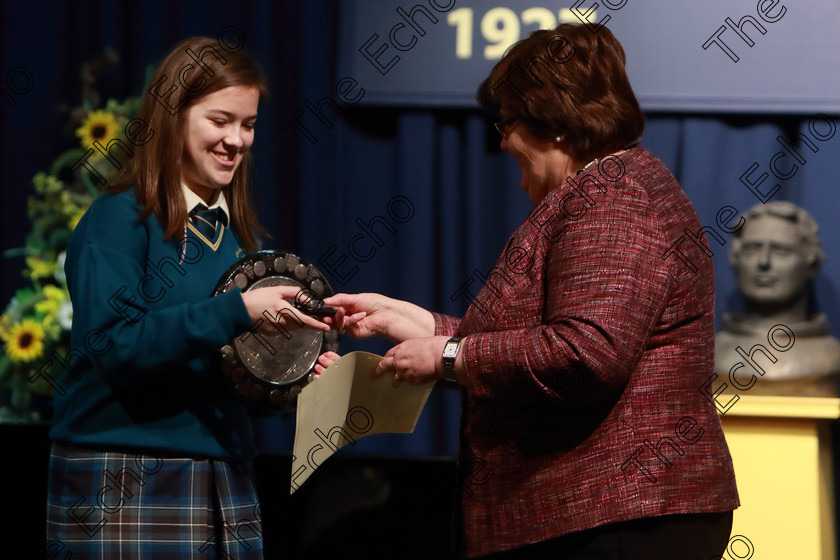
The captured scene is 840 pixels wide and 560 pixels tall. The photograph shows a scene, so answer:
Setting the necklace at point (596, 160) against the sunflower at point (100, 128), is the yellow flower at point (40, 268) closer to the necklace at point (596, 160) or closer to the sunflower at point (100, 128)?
the sunflower at point (100, 128)

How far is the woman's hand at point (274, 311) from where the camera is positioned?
1.58 meters

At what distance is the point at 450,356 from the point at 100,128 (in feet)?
7.07

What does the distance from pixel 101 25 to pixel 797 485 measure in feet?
9.73

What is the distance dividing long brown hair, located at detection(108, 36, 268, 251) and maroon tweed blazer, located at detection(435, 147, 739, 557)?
2.28 feet

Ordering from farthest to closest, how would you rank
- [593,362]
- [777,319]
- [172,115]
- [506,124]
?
1. [777,319]
2. [172,115]
3. [506,124]
4. [593,362]

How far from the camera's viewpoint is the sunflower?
10.0ft

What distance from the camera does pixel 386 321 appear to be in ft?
5.76

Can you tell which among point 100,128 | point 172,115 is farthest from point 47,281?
point 172,115

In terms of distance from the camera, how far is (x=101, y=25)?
3479 mm

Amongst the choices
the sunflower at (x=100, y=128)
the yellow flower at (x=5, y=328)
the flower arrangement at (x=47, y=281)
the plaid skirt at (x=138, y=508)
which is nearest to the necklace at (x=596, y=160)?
the plaid skirt at (x=138, y=508)

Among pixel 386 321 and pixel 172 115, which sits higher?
pixel 172 115

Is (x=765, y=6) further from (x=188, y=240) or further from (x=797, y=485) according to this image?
(x=188, y=240)

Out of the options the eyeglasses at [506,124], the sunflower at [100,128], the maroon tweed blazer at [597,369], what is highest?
the sunflower at [100,128]

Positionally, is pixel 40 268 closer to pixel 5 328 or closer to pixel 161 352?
pixel 5 328
